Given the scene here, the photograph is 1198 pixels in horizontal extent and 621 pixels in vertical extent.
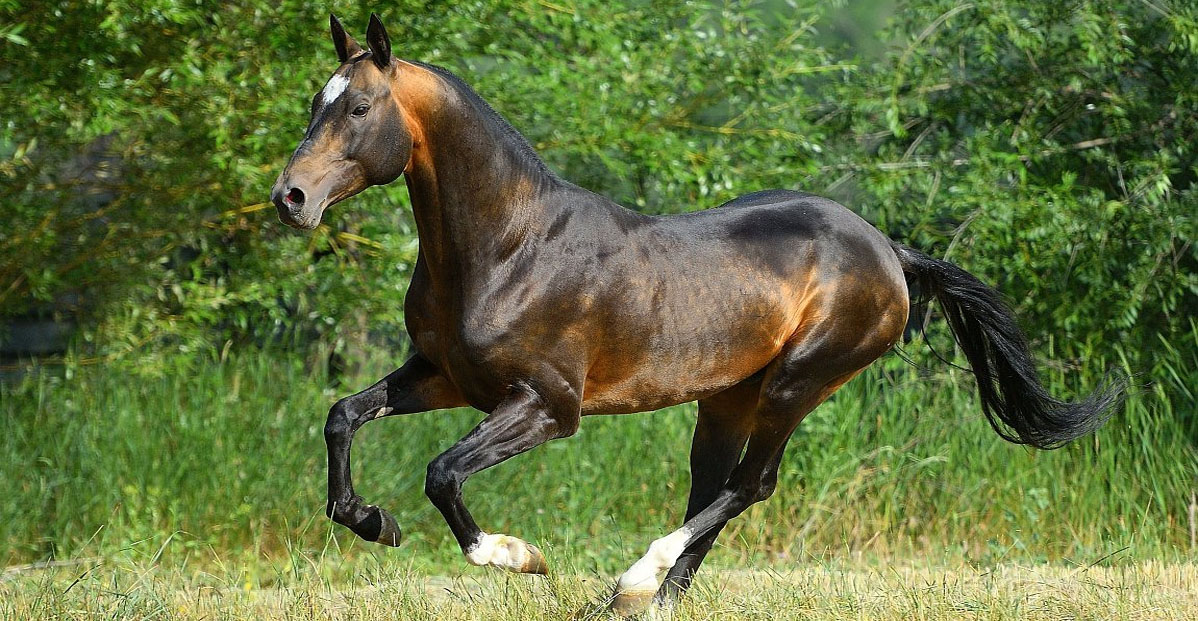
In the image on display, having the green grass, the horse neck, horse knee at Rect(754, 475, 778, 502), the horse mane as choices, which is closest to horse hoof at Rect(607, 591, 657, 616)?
horse knee at Rect(754, 475, 778, 502)

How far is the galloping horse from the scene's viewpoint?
3.40 m

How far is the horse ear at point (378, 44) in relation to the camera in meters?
3.27

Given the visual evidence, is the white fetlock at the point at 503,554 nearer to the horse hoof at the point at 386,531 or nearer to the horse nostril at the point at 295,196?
the horse hoof at the point at 386,531

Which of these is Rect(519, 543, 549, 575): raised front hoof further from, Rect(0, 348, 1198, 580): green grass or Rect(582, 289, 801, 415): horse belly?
Rect(0, 348, 1198, 580): green grass

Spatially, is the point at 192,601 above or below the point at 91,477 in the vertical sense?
above

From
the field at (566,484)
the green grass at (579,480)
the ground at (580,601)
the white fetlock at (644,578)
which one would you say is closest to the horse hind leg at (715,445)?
the ground at (580,601)

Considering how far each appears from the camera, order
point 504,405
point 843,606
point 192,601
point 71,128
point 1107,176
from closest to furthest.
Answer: point 504,405 → point 843,606 → point 192,601 → point 71,128 → point 1107,176

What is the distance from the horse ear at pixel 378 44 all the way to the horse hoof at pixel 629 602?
1.73 metres

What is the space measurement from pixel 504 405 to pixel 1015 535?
3.70m

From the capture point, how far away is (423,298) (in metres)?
3.65

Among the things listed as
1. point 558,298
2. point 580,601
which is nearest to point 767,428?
point 580,601

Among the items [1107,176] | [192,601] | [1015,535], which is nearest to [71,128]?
[192,601]

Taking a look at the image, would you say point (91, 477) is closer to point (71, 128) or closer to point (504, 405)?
point (71, 128)

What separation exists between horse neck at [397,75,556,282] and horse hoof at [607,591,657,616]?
1.12 m
